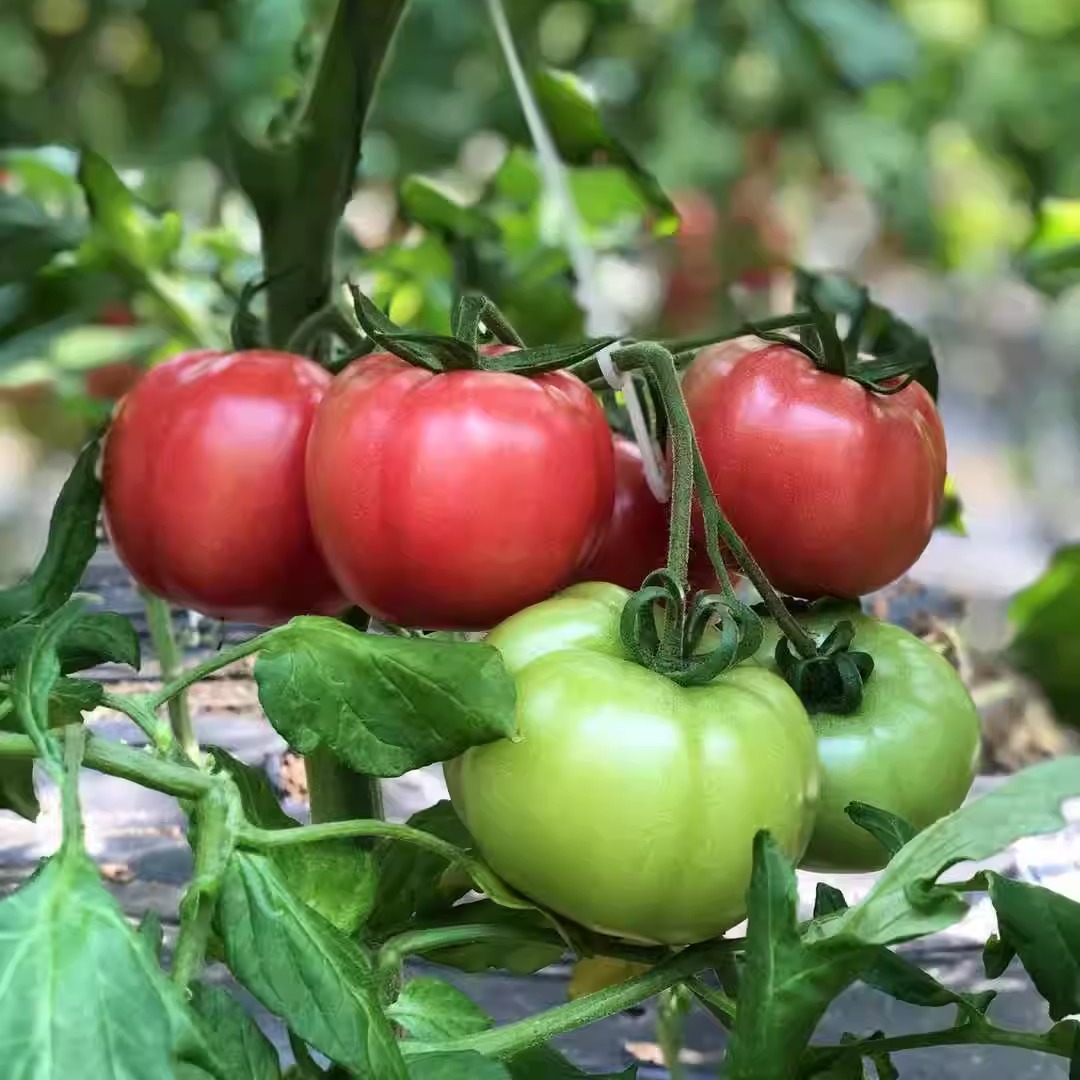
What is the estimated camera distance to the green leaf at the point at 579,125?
75 centimetres

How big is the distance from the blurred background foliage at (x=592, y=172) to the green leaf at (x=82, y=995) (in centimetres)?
41

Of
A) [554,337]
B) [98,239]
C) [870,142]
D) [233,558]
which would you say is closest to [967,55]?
[870,142]

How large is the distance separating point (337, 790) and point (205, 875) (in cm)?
22

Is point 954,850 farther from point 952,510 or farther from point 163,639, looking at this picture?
point 163,639

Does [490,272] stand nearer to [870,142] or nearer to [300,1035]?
[870,142]

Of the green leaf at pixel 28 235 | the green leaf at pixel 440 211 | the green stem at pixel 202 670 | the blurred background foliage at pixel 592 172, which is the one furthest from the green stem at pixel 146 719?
the green leaf at pixel 440 211

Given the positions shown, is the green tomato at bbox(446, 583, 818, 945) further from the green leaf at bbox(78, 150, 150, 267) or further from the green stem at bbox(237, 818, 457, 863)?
the green leaf at bbox(78, 150, 150, 267)

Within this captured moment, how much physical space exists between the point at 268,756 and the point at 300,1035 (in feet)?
1.67

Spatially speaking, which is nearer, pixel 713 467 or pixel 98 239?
pixel 713 467

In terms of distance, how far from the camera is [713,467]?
46 cm

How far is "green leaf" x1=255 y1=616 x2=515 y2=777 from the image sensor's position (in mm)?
336

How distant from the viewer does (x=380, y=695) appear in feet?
1.13

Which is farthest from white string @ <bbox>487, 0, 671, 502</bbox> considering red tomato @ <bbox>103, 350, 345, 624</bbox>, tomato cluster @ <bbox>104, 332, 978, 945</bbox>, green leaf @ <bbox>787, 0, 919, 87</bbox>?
green leaf @ <bbox>787, 0, 919, 87</bbox>

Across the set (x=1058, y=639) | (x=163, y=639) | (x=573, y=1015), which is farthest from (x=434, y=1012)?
(x=163, y=639)
